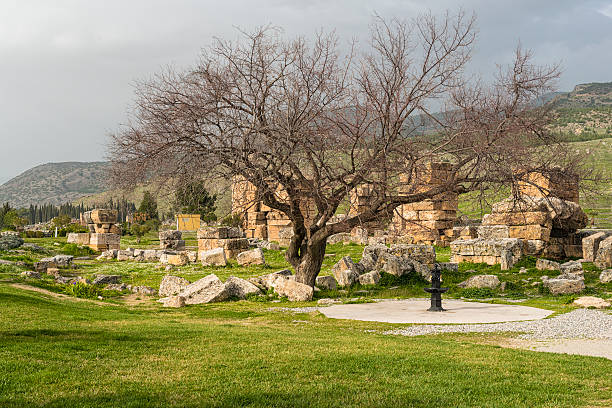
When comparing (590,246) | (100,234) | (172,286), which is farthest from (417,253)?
(100,234)

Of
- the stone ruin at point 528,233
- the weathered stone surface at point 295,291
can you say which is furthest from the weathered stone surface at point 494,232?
the weathered stone surface at point 295,291

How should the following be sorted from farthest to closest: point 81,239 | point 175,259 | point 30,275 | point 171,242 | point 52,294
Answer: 1. point 81,239
2. point 171,242
3. point 175,259
4. point 30,275
5. point 52,294

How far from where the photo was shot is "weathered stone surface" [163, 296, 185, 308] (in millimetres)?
14500

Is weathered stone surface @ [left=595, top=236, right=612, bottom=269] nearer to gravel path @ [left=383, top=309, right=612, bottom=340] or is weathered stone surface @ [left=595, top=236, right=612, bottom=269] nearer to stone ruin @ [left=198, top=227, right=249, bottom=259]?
gravel path @ [left=383, top=309, right=612, bottom=340]

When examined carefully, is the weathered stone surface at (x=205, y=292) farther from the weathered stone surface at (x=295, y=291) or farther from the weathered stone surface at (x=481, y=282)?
the weathered stone surface at (x=481, y=282)

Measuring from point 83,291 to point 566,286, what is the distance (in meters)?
13.2

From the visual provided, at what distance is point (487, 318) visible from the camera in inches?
462

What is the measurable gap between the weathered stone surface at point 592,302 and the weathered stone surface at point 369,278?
18.6 ft

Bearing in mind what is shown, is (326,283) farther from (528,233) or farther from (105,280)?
(528,233)

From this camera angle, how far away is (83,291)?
1609 cm

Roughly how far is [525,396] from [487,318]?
20.0ft

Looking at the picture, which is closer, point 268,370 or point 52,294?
point 268,370

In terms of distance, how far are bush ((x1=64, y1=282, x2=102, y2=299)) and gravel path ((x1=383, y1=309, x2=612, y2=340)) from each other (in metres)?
9.35

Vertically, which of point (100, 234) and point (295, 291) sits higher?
point (100, 234)
